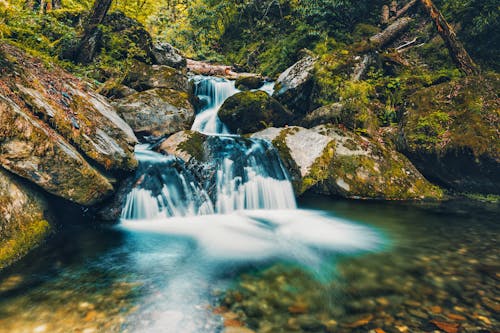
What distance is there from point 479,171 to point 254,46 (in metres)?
15.2

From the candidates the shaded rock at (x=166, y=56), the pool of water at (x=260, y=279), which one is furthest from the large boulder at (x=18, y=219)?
the shaded rock at (x=166, y=56)

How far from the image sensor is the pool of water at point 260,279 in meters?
2.21

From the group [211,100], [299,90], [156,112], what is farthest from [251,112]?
[156,112]

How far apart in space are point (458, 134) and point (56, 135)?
8.25m

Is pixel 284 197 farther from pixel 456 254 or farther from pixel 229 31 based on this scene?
pixel 229 31

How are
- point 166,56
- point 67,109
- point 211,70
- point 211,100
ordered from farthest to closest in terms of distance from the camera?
point 211,70 → point 166,56 → point 211,100 → point 67,109

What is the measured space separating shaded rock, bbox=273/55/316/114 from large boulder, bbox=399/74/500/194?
11.1 ft

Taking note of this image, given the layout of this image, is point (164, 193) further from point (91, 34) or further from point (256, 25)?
point (256, 25)

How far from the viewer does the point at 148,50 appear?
10.7 m

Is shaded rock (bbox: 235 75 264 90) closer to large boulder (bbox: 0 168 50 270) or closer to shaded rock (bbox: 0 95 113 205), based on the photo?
shaded rock (bbox: 0 95 113 205)

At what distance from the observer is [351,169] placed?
7.08 meters

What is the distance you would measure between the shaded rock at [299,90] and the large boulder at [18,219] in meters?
8.18

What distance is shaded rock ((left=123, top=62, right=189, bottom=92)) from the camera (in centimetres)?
917

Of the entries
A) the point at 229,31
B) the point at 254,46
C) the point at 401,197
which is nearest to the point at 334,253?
the point at 401,197
